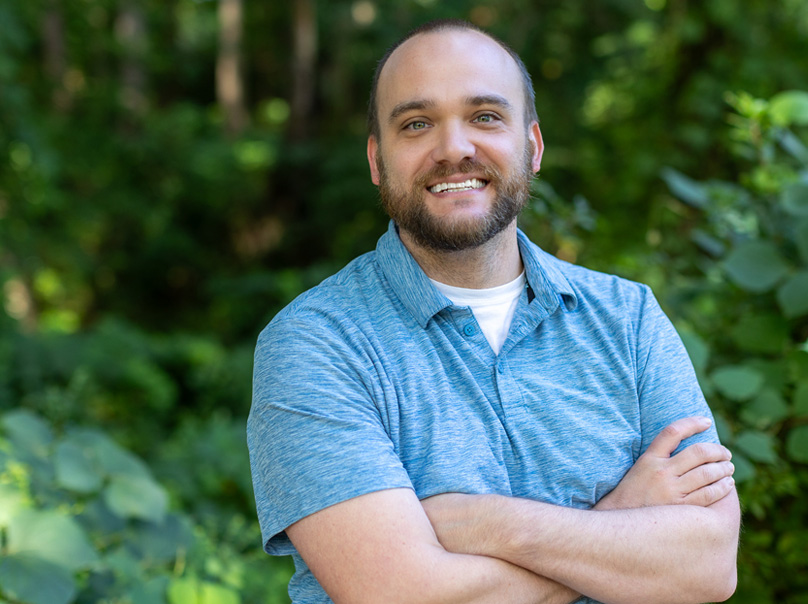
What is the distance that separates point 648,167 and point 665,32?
1091 mm

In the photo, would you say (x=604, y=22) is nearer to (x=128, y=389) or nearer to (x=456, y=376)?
(x=128, y=389)

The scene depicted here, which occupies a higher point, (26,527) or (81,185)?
(81,185)

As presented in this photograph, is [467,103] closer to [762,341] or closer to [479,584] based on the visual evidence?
[479,584]

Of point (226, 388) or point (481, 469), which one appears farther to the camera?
point (226, 388)

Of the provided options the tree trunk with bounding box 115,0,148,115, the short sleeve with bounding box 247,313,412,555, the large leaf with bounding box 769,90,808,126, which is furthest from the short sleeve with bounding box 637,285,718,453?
the tree trunk with bounding box 115,0,148,115

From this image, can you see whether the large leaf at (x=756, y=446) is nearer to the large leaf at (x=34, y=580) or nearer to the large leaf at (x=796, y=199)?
the large leaf at (x=796, y=199)

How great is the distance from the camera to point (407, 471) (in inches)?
51.9

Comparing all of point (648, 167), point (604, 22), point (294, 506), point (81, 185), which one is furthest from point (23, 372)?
point (604, 22)

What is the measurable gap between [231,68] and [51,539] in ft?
31.5

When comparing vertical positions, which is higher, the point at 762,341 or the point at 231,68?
the point at 231,68

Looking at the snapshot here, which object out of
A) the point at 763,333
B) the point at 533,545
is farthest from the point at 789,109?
the point at 533,545

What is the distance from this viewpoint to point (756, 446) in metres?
1.89

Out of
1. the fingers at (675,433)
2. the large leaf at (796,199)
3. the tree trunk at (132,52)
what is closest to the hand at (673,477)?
the fingers at (675,433)

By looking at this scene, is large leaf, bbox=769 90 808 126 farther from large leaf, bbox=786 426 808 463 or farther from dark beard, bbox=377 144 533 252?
dark beard, bbox=377 144 533 252
